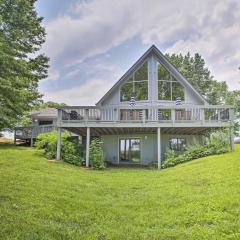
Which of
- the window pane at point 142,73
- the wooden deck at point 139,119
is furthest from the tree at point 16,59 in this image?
the window pane at point 142,73

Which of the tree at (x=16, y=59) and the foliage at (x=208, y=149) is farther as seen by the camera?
the foliage at (x=208, y=149)

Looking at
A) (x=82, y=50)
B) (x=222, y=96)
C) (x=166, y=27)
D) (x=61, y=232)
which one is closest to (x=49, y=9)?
(x=82, y=50)

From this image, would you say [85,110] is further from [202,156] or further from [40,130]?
[40,130]

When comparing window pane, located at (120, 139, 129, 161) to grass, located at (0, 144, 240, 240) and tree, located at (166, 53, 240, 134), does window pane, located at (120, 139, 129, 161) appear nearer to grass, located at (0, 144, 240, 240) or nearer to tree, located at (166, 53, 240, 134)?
grass, located at (0, 144, 240, 240)

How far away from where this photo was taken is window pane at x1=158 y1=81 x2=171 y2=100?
2102 centimetres

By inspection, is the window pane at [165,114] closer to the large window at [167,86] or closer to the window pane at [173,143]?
the large window at [167,86]

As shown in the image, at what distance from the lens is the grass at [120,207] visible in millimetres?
5543

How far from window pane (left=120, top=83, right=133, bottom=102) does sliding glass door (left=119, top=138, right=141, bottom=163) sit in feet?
9.17

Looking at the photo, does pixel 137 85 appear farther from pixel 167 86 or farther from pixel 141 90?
pixel 167 86

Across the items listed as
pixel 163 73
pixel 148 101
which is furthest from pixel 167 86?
pixel 148 101

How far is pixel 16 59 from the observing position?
1938cm

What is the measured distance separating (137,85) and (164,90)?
1857 mm

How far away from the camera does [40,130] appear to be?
2744 centimetres

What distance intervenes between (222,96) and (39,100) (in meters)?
30.8
